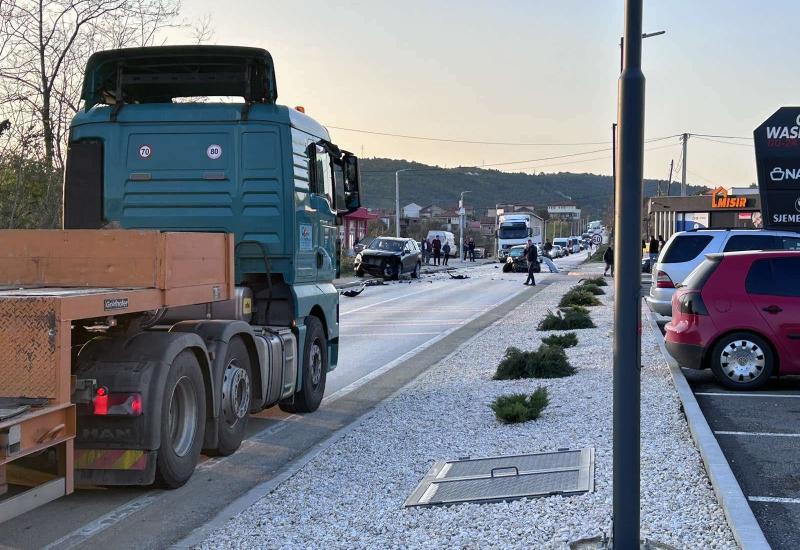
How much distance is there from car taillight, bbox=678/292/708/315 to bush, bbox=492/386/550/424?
9.63ft

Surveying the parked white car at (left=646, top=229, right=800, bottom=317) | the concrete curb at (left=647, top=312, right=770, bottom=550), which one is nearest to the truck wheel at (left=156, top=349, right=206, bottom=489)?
the concrete curb at (left=647, top=312, right=770, bottom=550)

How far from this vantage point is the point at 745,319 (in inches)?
450

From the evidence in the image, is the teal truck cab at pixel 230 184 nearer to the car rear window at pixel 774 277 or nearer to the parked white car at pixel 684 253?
A: the car rear window at pixel 774 277

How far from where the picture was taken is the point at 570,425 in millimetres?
8852

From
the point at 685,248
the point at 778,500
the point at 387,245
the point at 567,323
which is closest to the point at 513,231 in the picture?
the point at 387,245

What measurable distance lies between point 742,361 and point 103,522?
7.77m

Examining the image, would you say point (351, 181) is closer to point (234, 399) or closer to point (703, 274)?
point (234, 399)

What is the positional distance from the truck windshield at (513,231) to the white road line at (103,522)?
5687cm

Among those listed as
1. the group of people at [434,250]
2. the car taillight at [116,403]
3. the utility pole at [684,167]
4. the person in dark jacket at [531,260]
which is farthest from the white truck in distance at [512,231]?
the car taillight at [116,403]

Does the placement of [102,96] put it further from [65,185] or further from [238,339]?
[238,339]

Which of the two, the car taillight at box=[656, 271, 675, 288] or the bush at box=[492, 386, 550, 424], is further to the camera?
the car taillight at box=[656, 271, 675, 288]

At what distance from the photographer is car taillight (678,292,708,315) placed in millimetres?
11570

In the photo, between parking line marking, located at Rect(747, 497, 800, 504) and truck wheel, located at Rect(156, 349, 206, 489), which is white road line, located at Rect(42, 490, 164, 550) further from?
parking line marking, located at Rect(747, 497, 800, 504)

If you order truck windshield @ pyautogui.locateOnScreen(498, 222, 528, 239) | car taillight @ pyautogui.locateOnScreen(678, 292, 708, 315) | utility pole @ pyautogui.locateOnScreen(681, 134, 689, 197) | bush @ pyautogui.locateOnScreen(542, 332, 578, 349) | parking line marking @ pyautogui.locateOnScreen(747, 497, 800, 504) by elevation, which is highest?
utility pole @ pyautogui.locateOnScreen(681, 134, 689, 197)
